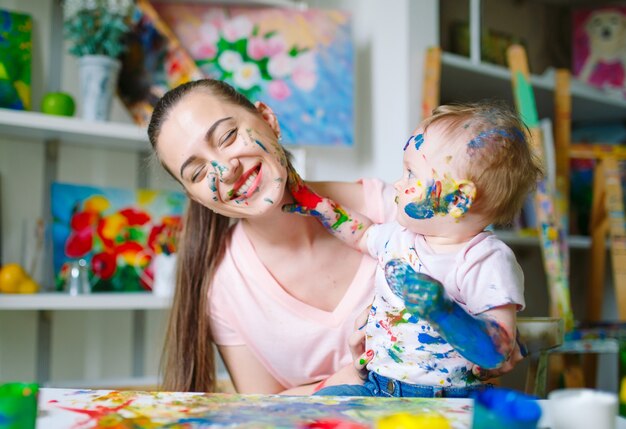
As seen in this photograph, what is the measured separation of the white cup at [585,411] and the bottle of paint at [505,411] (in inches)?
2.9

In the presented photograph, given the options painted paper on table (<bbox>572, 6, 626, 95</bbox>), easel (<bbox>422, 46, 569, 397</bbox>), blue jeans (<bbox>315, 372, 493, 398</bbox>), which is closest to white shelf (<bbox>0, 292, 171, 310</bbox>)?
blue jeans (<bbox>315, 372, 493, 398</bbox>)

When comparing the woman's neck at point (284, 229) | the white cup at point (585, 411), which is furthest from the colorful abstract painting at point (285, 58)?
the white cup at point (585, 411)

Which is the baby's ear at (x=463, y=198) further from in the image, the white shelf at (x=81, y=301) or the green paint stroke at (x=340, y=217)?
the white shelf at (x=81, y=301)

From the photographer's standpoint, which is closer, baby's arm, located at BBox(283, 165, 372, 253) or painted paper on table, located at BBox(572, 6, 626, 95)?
baby's arm, located at BBox(283, 165, 372, 253)

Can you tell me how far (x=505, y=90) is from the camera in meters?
2.71

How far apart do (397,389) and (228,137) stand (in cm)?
55

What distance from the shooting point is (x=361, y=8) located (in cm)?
254

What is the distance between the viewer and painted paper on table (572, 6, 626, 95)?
297 centimetres

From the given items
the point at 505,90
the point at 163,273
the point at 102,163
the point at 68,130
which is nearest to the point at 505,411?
the point at 163,273

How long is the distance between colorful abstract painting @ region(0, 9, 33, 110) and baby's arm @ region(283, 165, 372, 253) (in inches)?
46.3

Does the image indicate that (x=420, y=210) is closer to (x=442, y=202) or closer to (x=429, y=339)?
(x=442, y=202)

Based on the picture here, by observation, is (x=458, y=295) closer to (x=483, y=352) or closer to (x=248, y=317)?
(x=483, y=352)

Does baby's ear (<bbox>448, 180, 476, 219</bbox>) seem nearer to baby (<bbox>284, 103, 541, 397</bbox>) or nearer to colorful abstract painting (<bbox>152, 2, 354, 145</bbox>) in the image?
baby (<bbox>284, 103, 541, 397</bbox>)

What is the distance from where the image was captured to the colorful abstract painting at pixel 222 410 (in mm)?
722
